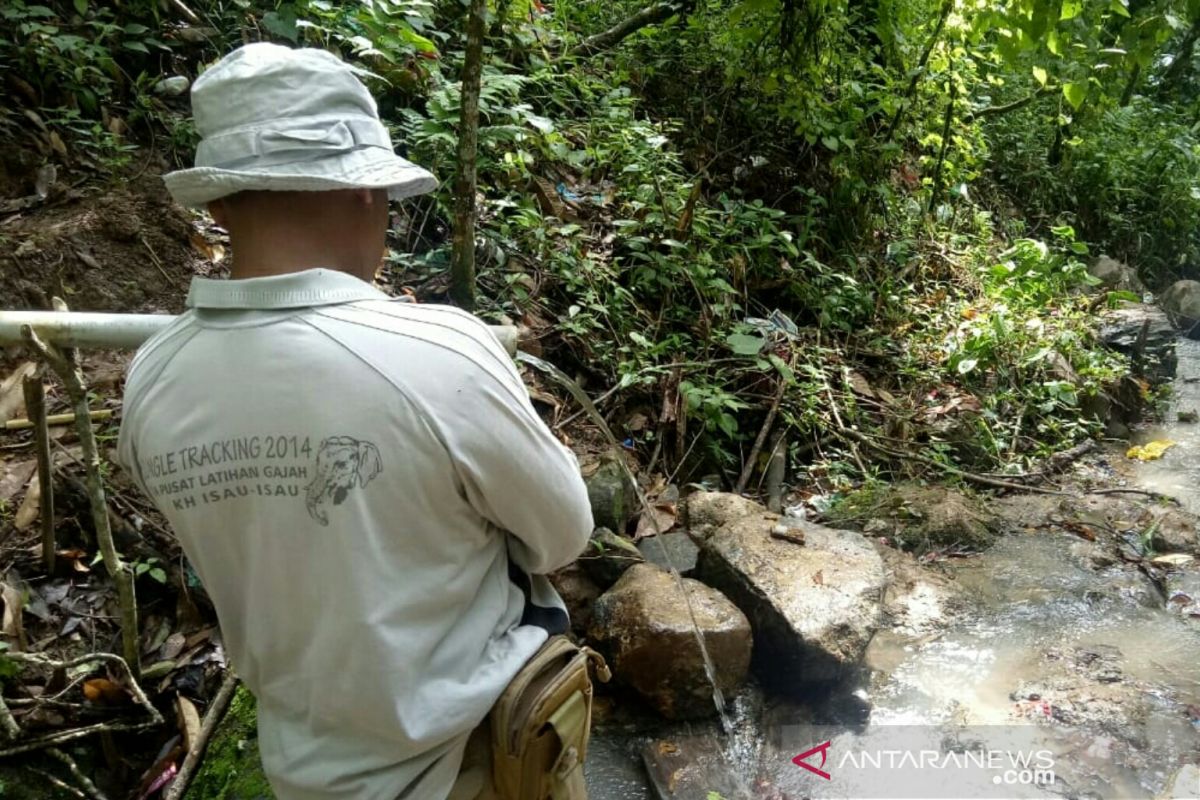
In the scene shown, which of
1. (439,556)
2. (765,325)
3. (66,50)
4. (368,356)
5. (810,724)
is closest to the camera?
(368,356)

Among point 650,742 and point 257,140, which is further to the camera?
point 650,742

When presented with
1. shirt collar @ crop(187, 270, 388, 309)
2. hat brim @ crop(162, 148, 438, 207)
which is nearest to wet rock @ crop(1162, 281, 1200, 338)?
hat brim @ crop(162, 148, 438, 207)

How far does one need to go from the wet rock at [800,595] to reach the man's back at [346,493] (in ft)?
6.47

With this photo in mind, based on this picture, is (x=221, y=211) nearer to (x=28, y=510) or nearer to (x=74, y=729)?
(x=74, y=729)

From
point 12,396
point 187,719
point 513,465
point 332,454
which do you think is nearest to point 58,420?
point 12,396

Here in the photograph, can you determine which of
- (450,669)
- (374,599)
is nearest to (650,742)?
(450,669)

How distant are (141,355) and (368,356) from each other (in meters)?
0.49

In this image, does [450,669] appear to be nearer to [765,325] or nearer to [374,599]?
[374,599]

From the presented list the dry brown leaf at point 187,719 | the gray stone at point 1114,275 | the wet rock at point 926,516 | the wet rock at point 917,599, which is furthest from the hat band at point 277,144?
the gray stone at point 1114,275

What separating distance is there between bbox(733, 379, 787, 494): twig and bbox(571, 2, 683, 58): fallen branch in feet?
11.8

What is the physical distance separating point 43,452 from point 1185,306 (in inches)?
397

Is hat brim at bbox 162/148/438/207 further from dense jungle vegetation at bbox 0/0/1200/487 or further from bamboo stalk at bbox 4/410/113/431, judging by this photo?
dense jungle vegetation at bbox 0/0/1200/487

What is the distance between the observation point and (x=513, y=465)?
1.40 meters

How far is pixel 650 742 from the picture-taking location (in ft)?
10.4
